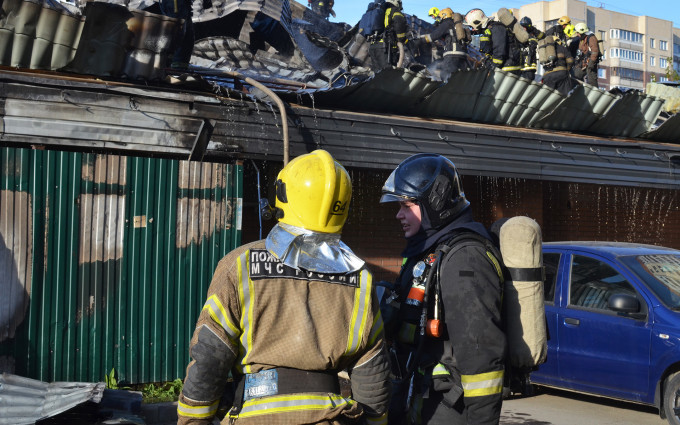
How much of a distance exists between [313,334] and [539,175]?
8523 millimetres

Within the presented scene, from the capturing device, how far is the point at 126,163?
732cm

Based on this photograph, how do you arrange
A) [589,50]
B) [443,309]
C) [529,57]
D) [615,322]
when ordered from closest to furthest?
[443,309]
[615,322]
[529,57]
[589,50]

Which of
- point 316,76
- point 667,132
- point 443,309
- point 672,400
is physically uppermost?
point 316,76

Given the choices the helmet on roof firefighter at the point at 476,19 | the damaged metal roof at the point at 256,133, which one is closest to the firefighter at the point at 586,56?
the helmet on roof firefighter at the point at 476,19

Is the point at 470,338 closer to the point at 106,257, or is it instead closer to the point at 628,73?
the point at 106,257

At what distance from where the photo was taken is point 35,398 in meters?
5.57

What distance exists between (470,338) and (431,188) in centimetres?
80

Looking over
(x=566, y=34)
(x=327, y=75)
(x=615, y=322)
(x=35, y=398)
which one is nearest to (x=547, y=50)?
(x=566, y=34)

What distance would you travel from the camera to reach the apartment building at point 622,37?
78938mm

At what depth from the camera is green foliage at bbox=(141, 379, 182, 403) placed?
7161 mm

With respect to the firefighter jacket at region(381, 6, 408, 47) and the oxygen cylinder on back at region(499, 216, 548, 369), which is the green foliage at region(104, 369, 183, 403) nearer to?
the oxygen cylinder on back at region(499, 216, 548, 369)

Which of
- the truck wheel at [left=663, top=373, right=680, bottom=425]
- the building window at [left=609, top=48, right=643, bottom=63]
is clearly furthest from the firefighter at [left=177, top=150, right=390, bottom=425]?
the building window at [left=609, top=48, right=643, bottom=63]

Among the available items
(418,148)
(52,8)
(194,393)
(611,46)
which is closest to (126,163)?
(52,8)

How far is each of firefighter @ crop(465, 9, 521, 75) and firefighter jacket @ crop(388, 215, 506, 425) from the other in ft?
37.8
